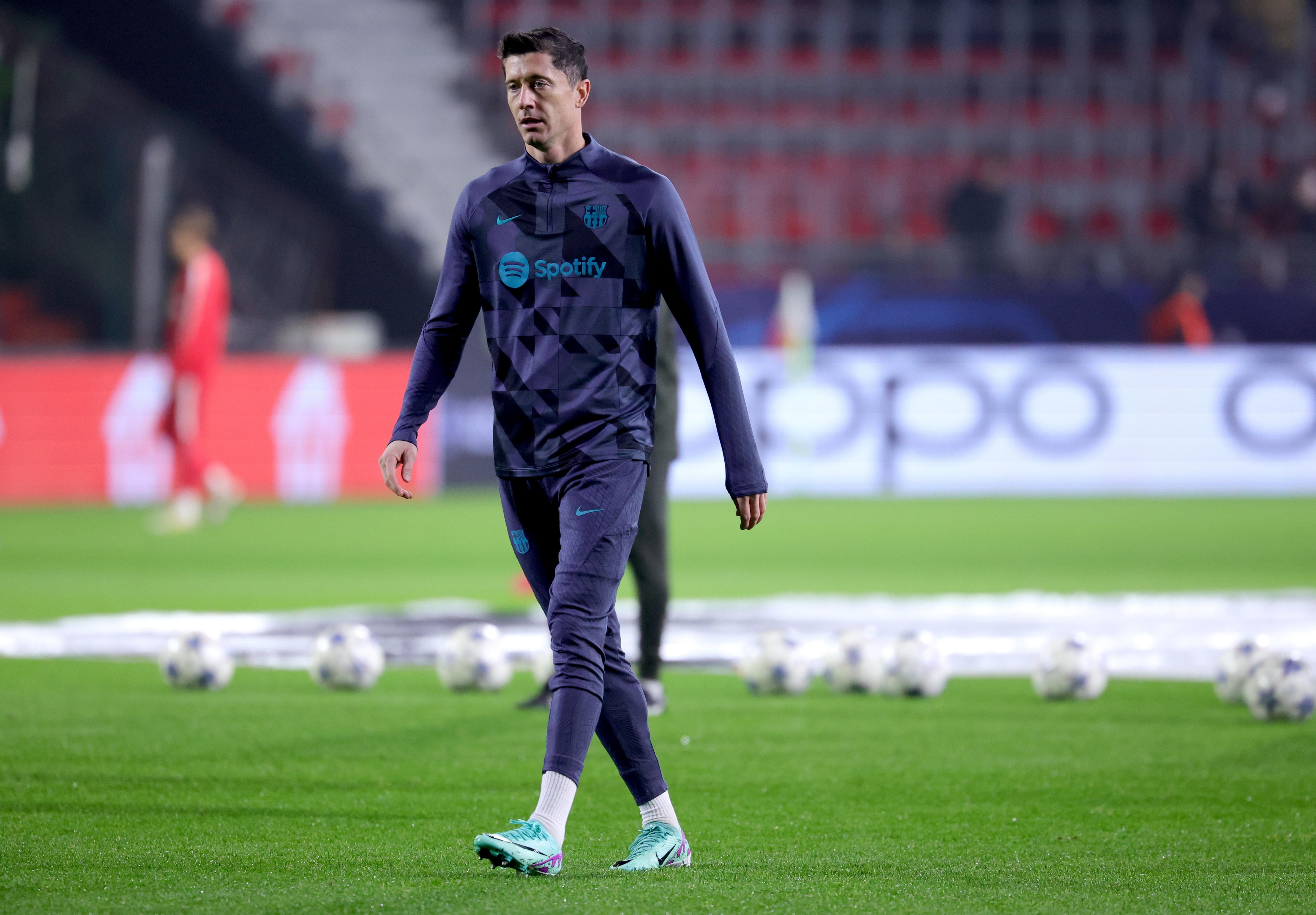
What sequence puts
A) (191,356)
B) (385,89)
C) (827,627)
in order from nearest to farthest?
1. (827,627)
2. (191,356)
3. (385,89)

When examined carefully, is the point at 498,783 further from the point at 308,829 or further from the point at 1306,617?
the point at 1306,617

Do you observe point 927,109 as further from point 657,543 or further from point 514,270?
point 514,270

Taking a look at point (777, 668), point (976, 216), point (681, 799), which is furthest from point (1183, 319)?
point (681, 799)

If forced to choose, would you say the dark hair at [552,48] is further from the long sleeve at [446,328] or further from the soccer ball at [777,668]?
the soccer ball at [777,668]

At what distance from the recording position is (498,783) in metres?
6.17

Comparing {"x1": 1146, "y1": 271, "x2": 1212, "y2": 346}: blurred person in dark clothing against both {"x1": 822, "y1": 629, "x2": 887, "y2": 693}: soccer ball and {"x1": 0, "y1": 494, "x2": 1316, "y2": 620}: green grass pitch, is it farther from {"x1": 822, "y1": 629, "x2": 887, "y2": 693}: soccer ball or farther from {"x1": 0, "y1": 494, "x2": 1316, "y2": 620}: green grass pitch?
{"x1": 822, "y1": 629, "x2": 887, "y2": 693}: soccer ball

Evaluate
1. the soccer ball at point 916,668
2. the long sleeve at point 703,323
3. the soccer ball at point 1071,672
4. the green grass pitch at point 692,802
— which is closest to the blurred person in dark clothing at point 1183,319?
the green grass pitch at point 692,802

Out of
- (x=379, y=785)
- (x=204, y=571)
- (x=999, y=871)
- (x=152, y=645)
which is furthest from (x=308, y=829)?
(x=204, y=571)

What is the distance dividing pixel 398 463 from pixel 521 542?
0.40m

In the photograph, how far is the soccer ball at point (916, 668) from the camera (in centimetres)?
Answer: 820

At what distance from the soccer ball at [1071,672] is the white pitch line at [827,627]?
10 centimetres

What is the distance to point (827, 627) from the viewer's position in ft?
34.7

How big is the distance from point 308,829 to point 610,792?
3.75 ft

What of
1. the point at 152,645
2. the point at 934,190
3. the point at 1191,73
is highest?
the point at 1191,73
